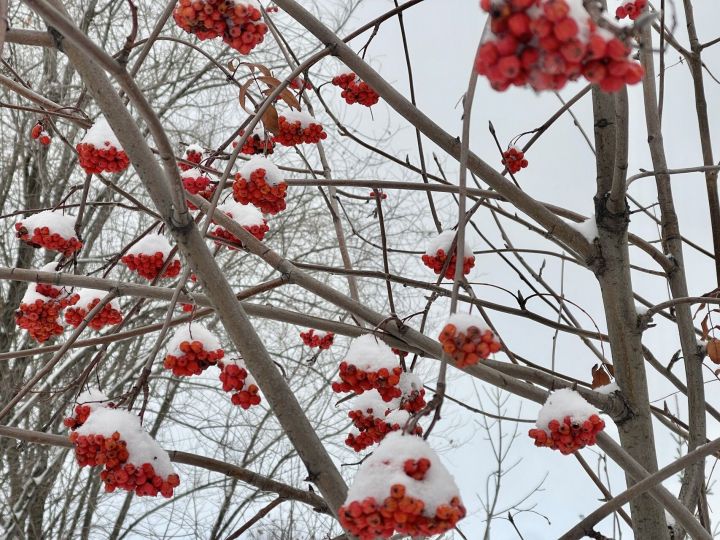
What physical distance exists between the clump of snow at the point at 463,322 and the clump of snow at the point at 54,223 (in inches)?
63.7

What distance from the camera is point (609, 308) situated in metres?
1.77

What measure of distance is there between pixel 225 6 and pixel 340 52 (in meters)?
0.29

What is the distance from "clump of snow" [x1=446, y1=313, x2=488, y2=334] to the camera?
3.05 feet

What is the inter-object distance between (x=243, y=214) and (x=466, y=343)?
1401 mm

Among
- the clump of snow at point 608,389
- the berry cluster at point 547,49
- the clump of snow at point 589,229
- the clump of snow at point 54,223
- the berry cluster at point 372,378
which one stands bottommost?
the berry cluster at point 547,49

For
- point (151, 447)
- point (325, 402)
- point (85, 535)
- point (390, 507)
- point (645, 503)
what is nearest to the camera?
point (390, 507)

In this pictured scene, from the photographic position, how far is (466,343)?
0.92m

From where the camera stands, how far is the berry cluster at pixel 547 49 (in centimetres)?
64

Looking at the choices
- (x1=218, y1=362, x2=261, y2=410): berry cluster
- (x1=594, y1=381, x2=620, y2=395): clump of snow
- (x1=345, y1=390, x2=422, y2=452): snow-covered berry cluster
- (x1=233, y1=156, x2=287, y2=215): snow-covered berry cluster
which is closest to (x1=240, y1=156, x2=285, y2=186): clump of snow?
(x1=233, y1=156, x2=287, y2=215): snow-covered berry cluster

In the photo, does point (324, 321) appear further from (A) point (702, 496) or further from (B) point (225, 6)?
(A) point (702, 496)

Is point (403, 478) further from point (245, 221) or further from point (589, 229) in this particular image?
point (245, 221)

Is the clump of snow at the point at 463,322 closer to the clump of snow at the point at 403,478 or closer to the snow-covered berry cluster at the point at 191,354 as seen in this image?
the clump of snow at the point at 403,478

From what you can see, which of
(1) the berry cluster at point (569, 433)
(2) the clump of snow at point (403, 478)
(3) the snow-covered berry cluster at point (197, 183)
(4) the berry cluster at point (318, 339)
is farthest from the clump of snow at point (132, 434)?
(4) the berry cluster at point (318, 339)

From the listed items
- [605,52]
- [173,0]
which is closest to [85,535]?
[173,0]
